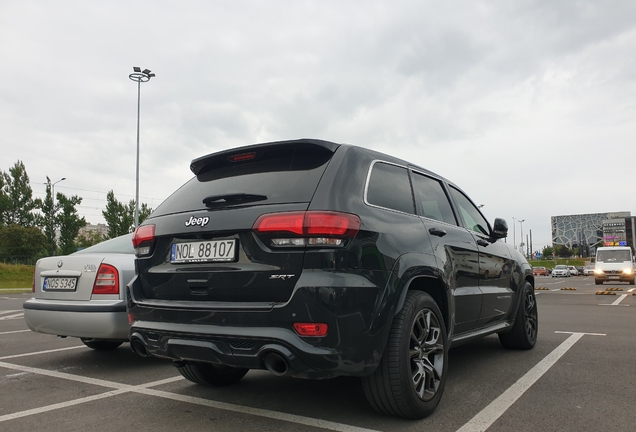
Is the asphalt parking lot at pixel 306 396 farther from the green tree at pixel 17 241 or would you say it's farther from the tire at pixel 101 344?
the green tree at pixel 17 241

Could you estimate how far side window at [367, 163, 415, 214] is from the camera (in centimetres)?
342

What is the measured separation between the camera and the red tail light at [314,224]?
293 centimetres

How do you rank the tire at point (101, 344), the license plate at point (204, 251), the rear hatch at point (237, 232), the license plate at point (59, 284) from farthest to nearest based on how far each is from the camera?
the tire at point (101, 344) < the license plate at point (59, 284) < the license plate at point (204, 251) < the rear hatch at point (237, 232)

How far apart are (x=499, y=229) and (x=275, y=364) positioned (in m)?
3.16

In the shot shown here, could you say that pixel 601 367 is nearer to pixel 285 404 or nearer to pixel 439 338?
pixel 439 338

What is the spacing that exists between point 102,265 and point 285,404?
8.08 ft

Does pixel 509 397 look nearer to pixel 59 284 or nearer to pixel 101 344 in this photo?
pixel 59 284

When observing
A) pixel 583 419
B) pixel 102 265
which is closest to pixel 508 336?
pixel 583 419

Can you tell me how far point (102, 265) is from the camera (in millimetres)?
5113

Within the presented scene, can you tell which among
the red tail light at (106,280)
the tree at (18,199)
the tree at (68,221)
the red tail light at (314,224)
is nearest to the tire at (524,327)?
the red tail light at (314,224)

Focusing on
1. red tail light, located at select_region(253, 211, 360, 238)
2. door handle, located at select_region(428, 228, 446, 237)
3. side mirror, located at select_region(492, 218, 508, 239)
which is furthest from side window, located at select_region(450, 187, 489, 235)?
red tail light, located at select_region(253, 211, 360, 238)

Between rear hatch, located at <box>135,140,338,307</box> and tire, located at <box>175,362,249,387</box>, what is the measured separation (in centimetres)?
83

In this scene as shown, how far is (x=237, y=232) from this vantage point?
314cm

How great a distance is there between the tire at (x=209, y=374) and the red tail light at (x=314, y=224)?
5.12 feet
